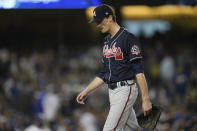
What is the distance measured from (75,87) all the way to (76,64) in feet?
8.05

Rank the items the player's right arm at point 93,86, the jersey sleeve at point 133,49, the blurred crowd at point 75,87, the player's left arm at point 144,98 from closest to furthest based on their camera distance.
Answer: the player's left arm at point 144,98 → the jersey sleeve at point 133,49 → the player's right arm at point 93,86 → the blurred crowd at point 75,87

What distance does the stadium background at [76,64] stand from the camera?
32.4 feet

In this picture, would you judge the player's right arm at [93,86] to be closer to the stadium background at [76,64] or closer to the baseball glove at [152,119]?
the baseball glove at [152,119]

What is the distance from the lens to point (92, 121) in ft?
32.3

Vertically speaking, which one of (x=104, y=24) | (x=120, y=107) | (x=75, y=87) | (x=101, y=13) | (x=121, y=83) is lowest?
(x=75, y=87)

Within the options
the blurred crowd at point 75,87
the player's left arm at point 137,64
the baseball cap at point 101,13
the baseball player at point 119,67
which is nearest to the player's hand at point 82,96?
the baseball player at point 119,67

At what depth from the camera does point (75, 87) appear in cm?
1217

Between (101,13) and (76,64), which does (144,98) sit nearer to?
(101,13)

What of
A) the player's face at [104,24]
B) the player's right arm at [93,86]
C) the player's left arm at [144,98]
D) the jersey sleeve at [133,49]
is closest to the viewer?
the player's left arm at [144,98]

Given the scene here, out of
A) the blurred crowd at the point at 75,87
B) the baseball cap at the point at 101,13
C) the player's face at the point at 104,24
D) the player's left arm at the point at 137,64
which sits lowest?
the blurred crowd at the point at 75,87

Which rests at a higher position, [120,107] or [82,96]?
[82,96]

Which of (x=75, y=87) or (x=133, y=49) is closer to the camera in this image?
(x=133, y=49)

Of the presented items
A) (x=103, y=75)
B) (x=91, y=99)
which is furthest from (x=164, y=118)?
(x=103, y=75)

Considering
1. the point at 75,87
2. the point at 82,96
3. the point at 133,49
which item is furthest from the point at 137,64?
the point at 75,87
